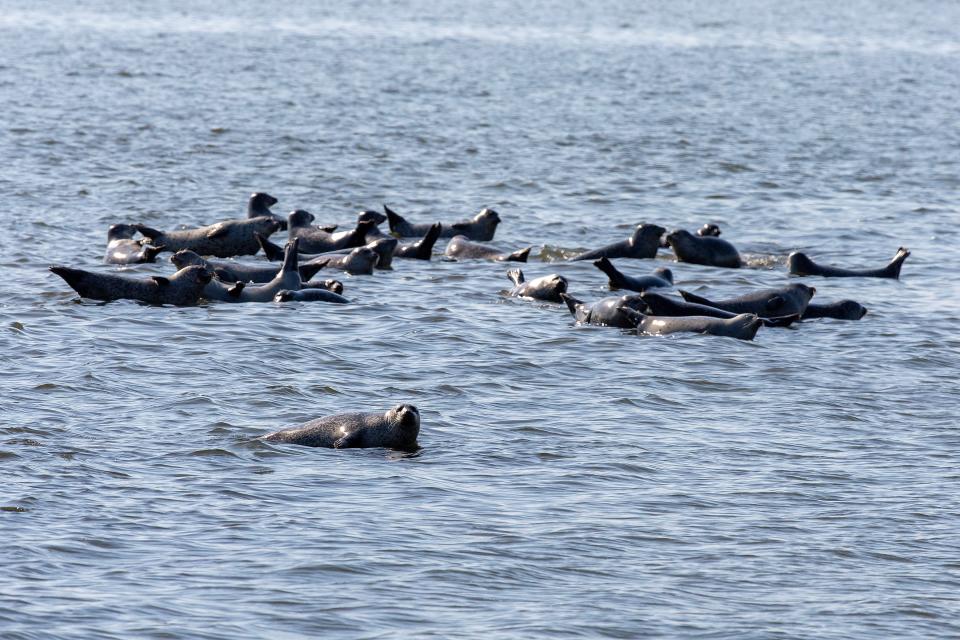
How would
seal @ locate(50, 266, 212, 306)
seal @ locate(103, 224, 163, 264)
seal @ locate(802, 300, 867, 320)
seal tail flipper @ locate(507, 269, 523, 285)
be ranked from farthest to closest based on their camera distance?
seal @ locate(103, 224, 163, 264), seal tail flipper @ locate(507, 269, 523, 285), seal @ locate(802, 300, 867, 320), seal @ locate(50, 266, 212, 306)

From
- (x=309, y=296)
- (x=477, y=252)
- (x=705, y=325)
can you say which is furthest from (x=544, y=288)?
(x=477, y=252)

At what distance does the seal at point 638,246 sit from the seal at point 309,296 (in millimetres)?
3908

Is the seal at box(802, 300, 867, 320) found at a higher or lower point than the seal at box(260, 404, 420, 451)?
higher

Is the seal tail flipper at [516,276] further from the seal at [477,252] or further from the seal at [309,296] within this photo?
the seal at [309,296]

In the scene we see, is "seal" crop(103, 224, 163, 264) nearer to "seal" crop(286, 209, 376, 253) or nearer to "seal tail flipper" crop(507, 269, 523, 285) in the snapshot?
"seal" crop(286, 209, 376, 253)

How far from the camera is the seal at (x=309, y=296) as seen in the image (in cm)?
1626

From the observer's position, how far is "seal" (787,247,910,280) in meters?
18.8

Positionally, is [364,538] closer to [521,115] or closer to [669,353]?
[669,353]

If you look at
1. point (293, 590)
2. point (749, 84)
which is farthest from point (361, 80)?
point (293, 590)

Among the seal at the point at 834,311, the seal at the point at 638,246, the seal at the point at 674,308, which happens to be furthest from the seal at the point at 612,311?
the seal at the point at 638,246

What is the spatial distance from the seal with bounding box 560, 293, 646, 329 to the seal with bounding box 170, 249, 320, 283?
3.06m

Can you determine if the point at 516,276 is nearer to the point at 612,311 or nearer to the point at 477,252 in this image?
the point at 477,252

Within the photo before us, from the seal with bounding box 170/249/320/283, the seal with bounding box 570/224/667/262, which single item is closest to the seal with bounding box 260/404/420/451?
the seal with bounding box 170/249/320/283

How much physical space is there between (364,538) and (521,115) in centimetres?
2594
